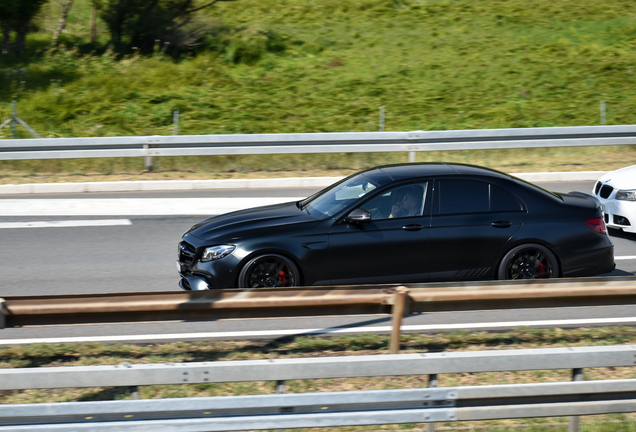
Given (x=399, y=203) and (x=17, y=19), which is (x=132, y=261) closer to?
(x=399, y=203)

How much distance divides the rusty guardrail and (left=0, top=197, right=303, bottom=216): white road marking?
21.9 ft

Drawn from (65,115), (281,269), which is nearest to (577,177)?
(281,269)

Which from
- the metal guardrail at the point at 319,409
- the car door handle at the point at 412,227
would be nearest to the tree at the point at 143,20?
the car door handle at the point at 412,227

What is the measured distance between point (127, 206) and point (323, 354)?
23.4ft

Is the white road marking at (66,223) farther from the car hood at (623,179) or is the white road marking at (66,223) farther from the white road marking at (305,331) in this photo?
the car hood at (623,179)

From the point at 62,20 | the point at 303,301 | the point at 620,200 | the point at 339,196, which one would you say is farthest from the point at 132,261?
the point at 62,20

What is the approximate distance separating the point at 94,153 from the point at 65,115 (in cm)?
702

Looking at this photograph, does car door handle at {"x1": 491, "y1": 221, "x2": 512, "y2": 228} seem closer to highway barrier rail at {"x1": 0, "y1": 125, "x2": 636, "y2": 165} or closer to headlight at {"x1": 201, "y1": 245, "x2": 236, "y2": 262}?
headlight at {"x1": 201, "y1": 245, "x2": 236, "y2": 262}

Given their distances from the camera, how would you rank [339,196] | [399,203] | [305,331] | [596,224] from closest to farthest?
[305,331] → [399,203] → [596,224] → [339,196]

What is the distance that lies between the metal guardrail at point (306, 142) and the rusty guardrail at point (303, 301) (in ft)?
31.1

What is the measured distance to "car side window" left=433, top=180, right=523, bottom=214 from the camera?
712cm

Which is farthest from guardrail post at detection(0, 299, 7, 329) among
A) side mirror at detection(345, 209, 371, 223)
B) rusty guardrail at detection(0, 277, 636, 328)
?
side mirror at detection(345, 209, 371, 223)

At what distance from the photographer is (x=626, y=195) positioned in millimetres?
9586

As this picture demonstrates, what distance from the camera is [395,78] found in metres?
23.5
